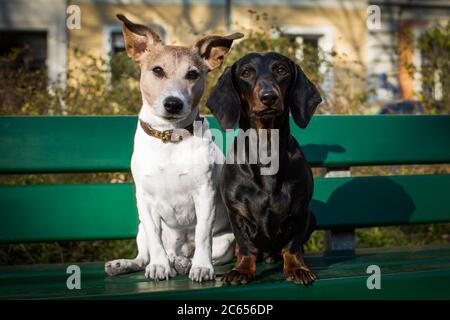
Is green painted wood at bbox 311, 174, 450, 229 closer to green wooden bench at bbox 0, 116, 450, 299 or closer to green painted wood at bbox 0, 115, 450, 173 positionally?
green wooden bench at bbox 0, 116, 450, 299

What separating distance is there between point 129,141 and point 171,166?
64cm

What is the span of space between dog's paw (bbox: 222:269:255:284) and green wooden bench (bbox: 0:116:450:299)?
4cm

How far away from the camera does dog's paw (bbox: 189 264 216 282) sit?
2082 millimetres

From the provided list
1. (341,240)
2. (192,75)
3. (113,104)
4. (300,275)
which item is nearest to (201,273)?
(300,275)

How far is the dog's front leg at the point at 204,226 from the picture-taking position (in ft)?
7.14

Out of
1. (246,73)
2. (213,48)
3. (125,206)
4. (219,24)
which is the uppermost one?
(219,24)

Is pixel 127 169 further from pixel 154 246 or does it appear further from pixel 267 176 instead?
pixel 267 176

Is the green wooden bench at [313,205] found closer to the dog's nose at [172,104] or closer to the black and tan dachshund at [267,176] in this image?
the black and tan dachshund at [267,176]

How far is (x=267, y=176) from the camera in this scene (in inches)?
86.4

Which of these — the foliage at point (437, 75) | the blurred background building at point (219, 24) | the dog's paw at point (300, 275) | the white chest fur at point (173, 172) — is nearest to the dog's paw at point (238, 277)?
the dog's paw at point (300, 275)

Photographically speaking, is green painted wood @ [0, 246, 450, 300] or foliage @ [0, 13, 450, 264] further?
foliage @ [0, 13, 450, 264]

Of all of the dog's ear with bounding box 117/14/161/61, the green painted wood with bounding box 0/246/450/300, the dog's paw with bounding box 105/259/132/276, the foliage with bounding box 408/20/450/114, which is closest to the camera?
the green painted wood with bounding box 0/246/450/300

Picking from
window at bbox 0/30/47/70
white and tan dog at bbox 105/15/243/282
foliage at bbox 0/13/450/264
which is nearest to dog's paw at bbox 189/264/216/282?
white and tan dog at bbox 105/15/243/282

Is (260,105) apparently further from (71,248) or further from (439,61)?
(439,61)
